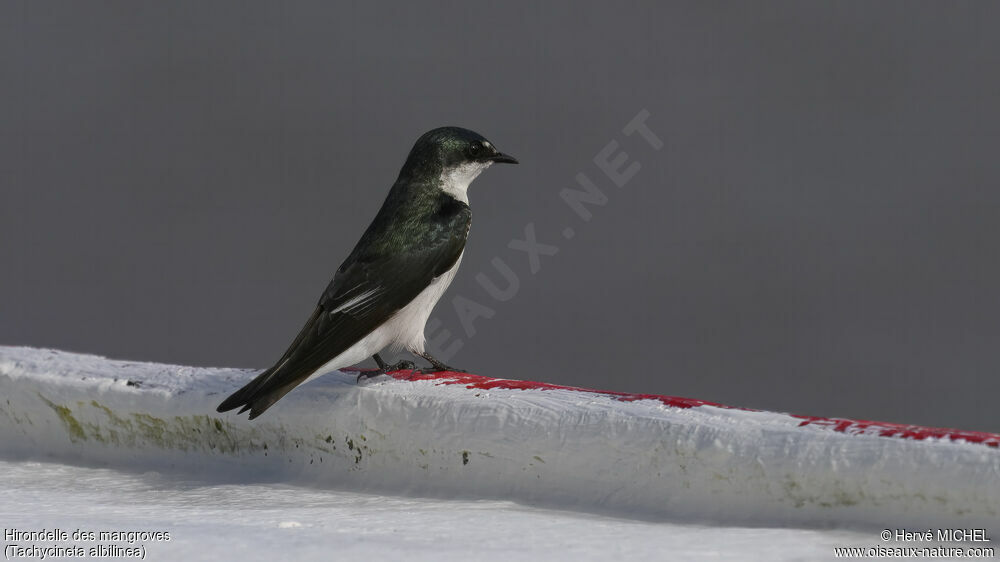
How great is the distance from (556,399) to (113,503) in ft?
2.91

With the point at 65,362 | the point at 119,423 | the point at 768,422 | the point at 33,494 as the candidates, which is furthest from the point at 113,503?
the point at 768,422

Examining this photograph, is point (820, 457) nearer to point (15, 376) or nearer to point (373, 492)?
point (373, 492)

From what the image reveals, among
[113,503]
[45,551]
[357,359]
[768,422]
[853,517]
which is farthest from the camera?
[357,359]

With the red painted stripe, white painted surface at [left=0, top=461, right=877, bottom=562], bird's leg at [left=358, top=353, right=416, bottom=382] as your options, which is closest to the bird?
bird's leg at [left=358, top=353, right=416, bottom=382]

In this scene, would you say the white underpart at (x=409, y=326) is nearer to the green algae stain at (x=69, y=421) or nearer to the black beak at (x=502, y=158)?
the black beak at (x=502, y=158)

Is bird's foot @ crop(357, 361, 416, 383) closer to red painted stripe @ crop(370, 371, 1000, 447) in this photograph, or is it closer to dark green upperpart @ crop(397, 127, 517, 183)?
red painted stripe @ crop(370, 371, 1000, 447)

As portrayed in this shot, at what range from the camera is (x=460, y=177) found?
3.44m

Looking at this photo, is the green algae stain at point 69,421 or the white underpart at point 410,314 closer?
the green algae stain at point 69,421

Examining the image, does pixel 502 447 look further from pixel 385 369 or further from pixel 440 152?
pixel 440 152

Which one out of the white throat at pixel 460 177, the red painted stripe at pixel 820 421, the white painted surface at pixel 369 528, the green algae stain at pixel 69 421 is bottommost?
the green algae stain at pixel 69 421

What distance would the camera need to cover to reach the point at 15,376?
2.92 meters

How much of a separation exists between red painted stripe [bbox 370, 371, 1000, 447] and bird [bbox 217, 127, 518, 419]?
0.29 metres

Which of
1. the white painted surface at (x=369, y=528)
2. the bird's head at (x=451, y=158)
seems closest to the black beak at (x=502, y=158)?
the bird's head at (x=451, y=158)

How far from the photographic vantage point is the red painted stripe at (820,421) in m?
2.00
